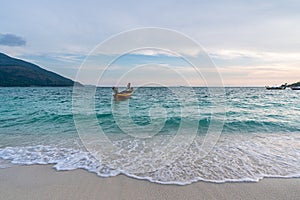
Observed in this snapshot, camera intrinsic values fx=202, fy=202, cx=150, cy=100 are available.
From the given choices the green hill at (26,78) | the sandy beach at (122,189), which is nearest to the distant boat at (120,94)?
the sandy beach at (122,189)

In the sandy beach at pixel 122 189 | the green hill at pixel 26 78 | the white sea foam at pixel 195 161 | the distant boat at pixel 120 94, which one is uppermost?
the green hill at pixel 26 78

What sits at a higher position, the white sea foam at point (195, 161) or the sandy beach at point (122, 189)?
the sandy beach at point (122, 189)

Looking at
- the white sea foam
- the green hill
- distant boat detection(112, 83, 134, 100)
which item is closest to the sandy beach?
the white sea foam

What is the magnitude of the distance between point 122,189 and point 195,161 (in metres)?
2.33

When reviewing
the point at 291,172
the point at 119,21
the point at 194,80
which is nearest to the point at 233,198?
the point at 291,172

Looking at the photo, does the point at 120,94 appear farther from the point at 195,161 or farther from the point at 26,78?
the point at 26,78

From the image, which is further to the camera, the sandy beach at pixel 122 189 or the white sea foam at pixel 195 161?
the white sea foam at pixel 195 161

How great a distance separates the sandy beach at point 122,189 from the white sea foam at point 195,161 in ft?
0.89

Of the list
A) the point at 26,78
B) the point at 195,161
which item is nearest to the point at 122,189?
the point at 195,161

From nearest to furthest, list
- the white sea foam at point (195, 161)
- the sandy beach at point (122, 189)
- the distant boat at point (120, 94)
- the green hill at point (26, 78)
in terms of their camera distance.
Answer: the sandy beach at point (122, 189)
the white sea foam at point (195, 161)
the distant boat at point (120, 94)
the green hill at point (26, 78)

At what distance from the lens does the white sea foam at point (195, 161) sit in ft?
14.7

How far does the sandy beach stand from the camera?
3.58 m

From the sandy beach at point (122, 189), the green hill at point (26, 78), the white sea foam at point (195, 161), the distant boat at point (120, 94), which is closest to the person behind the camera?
the sandy beach at point (122, 189)

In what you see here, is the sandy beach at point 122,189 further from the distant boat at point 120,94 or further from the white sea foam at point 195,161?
the distant boat at point 120,94
